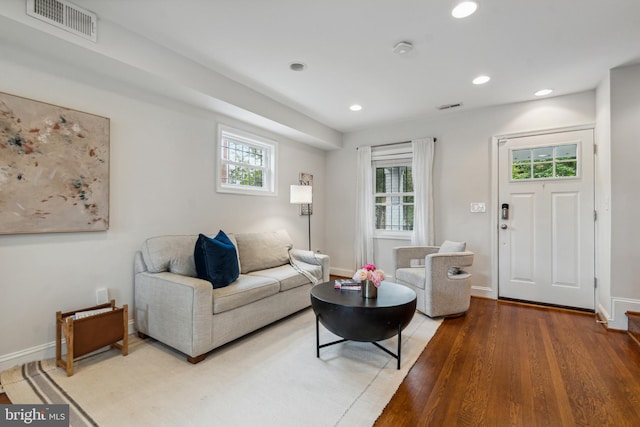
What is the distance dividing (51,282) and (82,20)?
192cm

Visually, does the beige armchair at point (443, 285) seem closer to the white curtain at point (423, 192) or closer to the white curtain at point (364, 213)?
the white curtain at point (423, 192)

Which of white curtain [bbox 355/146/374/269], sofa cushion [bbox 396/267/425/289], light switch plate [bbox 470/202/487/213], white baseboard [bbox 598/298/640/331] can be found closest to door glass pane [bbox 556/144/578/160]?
light switch plate [bbox 470/202/487/213]

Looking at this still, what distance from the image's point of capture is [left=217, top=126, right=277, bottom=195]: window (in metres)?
3.64

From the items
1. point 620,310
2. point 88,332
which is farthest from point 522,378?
point 88,332

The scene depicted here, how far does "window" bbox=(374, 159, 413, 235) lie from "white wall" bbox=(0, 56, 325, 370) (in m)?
2.21

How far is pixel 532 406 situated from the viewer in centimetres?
174

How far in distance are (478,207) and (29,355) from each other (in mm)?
4837

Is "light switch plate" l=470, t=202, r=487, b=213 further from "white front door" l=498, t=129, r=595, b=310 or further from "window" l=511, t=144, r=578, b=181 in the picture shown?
"window" l=511, t=144, r=578, b=181

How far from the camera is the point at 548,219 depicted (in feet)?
11.9

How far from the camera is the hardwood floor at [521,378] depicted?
1.66 metres

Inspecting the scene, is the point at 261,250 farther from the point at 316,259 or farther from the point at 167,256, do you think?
the point at 167,256

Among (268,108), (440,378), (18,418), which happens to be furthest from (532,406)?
(268,108)

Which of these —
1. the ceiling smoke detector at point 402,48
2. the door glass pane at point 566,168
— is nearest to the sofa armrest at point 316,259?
the ceiling smoke detector at point 402,48

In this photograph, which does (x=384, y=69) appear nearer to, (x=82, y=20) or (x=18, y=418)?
(x=82, y=20)
